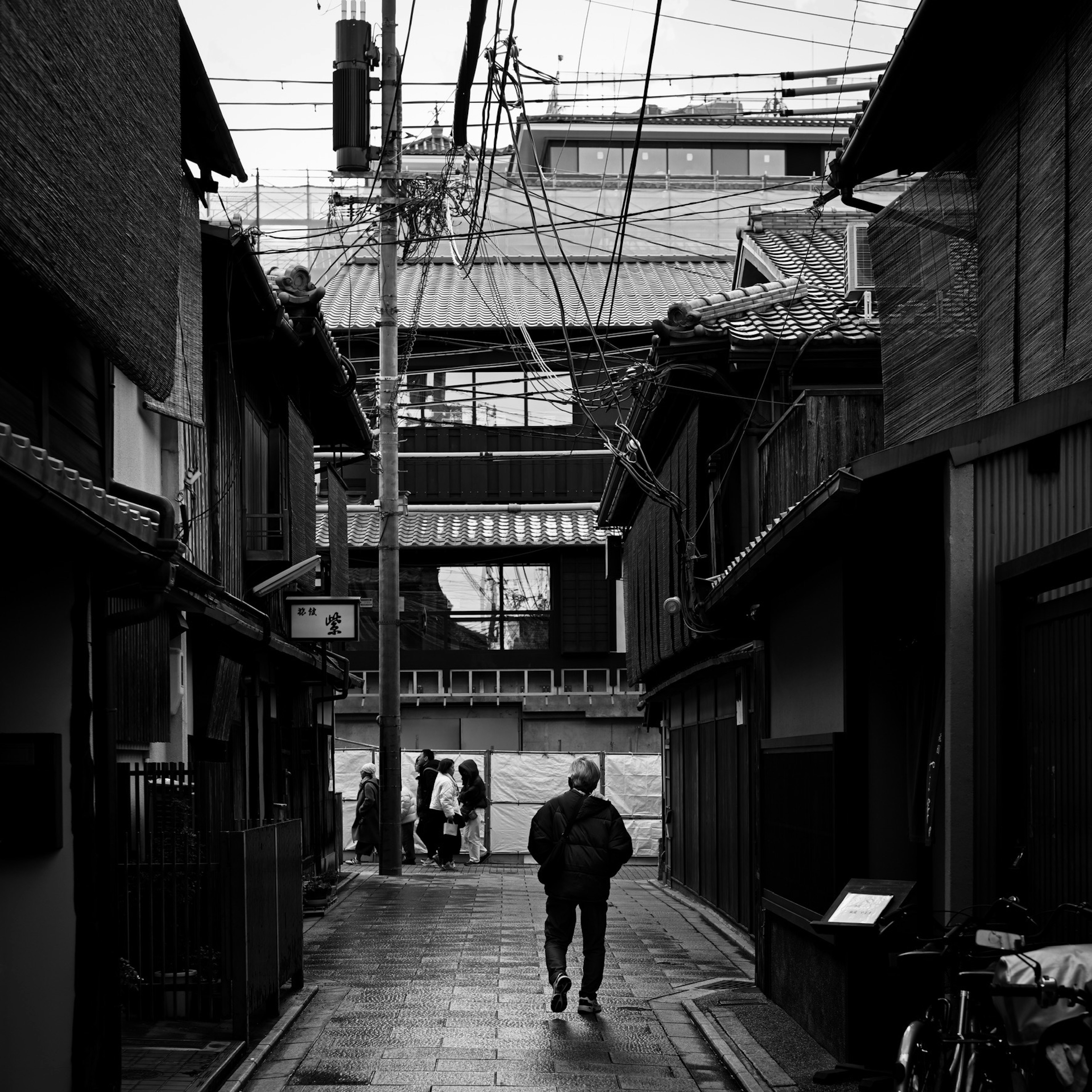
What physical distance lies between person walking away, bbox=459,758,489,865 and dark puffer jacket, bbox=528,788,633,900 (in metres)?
17.4

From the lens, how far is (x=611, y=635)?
38.5 meters

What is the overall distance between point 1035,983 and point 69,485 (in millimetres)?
5050

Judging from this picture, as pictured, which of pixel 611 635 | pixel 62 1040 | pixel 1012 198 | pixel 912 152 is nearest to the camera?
pixel 62 1040

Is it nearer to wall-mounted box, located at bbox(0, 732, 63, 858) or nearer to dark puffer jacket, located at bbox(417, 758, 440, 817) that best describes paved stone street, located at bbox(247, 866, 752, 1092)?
wall-mounted box, located at bbox(0, 732, 63, 858)

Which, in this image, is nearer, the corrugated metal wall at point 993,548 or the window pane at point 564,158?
the corrugated metal wall at point 993,548

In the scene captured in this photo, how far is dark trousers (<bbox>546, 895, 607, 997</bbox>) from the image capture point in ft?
40.7

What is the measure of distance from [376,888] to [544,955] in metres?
8.99

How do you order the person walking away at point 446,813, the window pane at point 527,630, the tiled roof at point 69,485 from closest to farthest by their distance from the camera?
the tiled roof at point 69,485 < the person walking away at point 446,813 < the window pane at point 527,630

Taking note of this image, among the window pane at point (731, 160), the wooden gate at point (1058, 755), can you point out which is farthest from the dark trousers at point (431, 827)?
the window pane at point (731, 160)

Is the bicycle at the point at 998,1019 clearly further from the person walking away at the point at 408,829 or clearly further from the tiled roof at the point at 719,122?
the tiled roof at the point at 719,122

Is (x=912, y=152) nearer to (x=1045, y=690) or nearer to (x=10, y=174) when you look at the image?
(x=1045, y=690)

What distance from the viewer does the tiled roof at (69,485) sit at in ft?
→ 21.1

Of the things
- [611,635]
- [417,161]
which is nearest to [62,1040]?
[611,635]

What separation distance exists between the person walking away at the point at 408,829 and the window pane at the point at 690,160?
85.9ft
